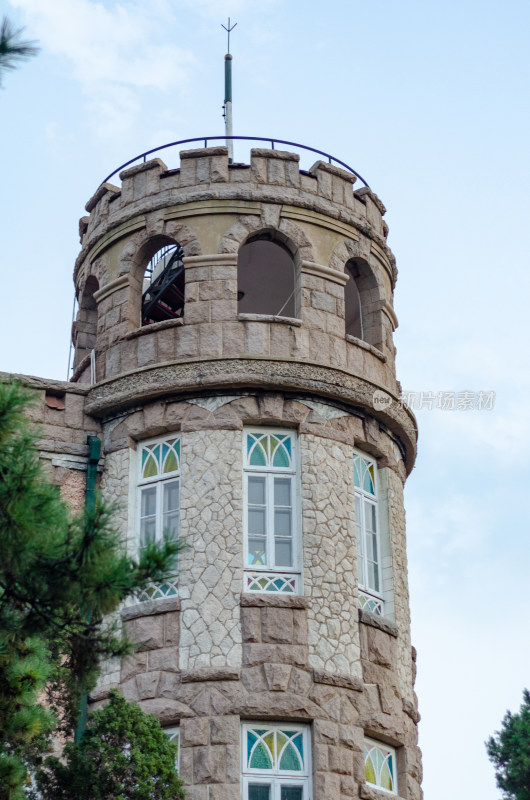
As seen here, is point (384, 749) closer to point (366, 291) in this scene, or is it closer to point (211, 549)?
point (211, 549)

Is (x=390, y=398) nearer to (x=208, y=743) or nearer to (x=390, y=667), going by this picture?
(x=390, y=667)

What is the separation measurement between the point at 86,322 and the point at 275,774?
8969 millimetres

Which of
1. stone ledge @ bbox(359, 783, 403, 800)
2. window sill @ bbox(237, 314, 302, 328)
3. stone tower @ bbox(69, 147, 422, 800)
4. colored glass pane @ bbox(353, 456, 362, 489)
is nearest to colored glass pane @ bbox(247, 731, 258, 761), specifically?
stone tower @ bbox(69, 147, 422, 800)

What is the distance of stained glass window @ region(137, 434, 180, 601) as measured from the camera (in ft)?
69.8

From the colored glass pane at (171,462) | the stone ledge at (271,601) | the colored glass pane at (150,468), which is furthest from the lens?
the colored glass pane at (150,468)

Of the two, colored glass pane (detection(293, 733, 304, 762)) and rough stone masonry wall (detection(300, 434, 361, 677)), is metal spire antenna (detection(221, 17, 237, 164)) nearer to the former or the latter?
rough stone masonry wall (detection(300, 434, 361, 677))

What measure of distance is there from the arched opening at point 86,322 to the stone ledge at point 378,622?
6.91 metres

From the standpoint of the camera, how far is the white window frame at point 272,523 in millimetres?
20625

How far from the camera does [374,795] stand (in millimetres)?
19984

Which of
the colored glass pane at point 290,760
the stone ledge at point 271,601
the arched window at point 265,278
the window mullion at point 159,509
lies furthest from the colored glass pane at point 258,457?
the colored glass pane at point 290,760

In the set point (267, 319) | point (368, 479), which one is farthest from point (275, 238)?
point (368, 479)

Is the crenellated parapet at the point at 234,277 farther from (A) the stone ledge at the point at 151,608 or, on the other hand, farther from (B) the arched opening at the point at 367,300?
(A) the stone ledge at the point at 151,608

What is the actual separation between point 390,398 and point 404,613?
3.36 m

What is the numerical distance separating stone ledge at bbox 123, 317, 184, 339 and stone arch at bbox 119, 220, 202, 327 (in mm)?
419
